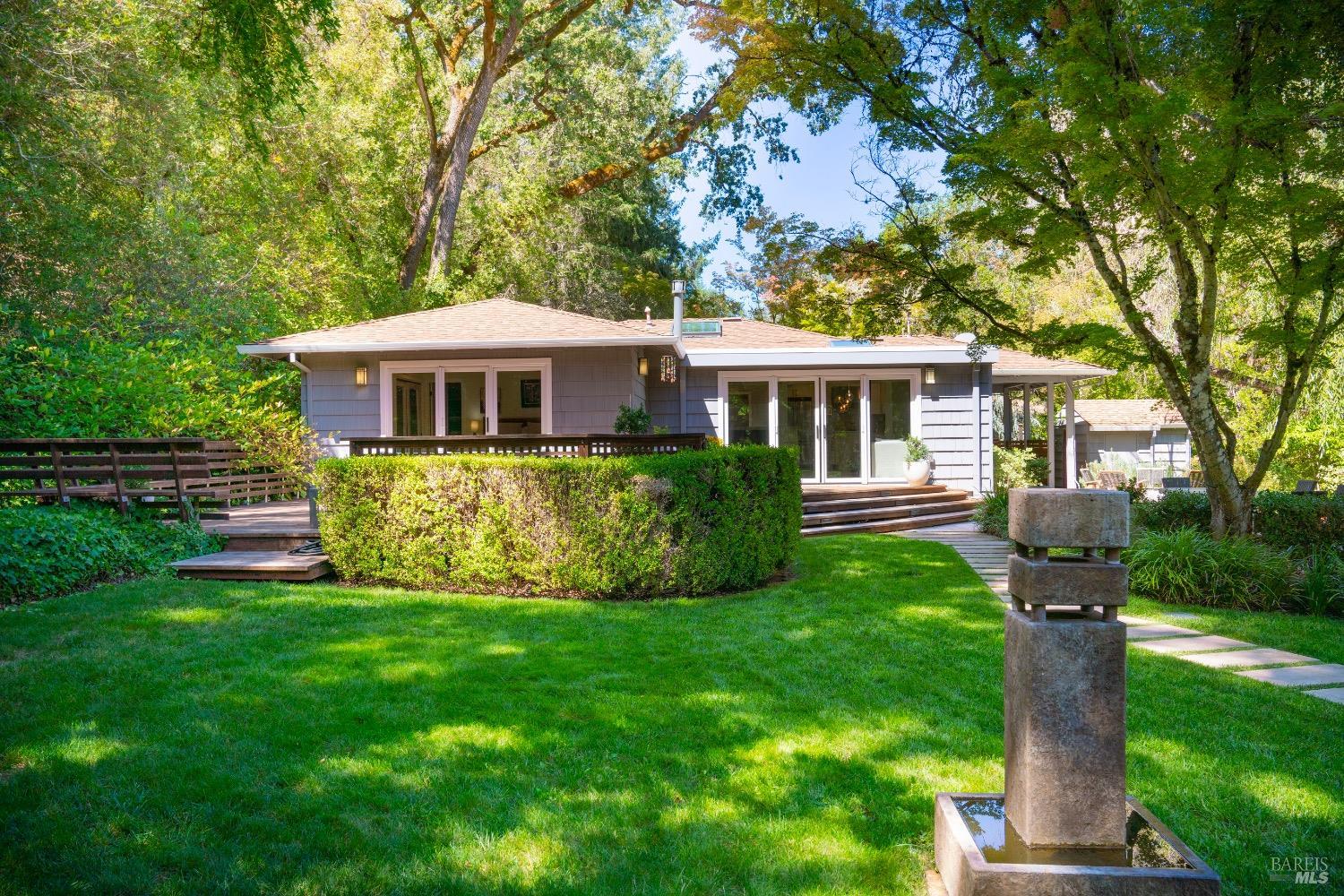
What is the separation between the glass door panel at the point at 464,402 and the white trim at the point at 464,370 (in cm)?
8

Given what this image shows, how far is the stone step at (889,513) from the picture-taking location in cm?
1158

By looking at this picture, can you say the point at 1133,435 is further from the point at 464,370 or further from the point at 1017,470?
the point at 464,370

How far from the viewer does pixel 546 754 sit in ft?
11.4

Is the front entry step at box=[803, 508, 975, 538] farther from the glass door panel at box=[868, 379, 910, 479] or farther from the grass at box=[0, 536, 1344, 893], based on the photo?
the grass at box=[0, 536, 1344, 893]

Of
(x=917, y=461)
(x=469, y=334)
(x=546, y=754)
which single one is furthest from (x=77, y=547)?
(x=917, y=461)

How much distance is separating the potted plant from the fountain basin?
37.7 ft

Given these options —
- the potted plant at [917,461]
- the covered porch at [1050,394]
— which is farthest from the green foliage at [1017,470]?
the potted plant at [917,461]

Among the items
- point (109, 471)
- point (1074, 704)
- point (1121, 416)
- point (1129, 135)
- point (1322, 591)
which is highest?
point (1129, 135)

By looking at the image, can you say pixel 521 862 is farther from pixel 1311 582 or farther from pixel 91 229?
pixel 91 229

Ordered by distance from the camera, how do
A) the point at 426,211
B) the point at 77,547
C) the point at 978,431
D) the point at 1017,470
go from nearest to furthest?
the point at 77,547 → the point at 978,431 → the point at 1017,470 → the point at 426,211

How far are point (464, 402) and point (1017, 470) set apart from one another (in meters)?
10.3

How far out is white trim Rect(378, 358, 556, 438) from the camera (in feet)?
38.7

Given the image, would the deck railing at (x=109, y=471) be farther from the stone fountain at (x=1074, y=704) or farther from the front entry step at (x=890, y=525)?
the stone fountain at (x=1074, y=704)

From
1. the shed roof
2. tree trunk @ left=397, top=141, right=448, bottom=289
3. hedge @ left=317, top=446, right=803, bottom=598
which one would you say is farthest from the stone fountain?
the shed roof
